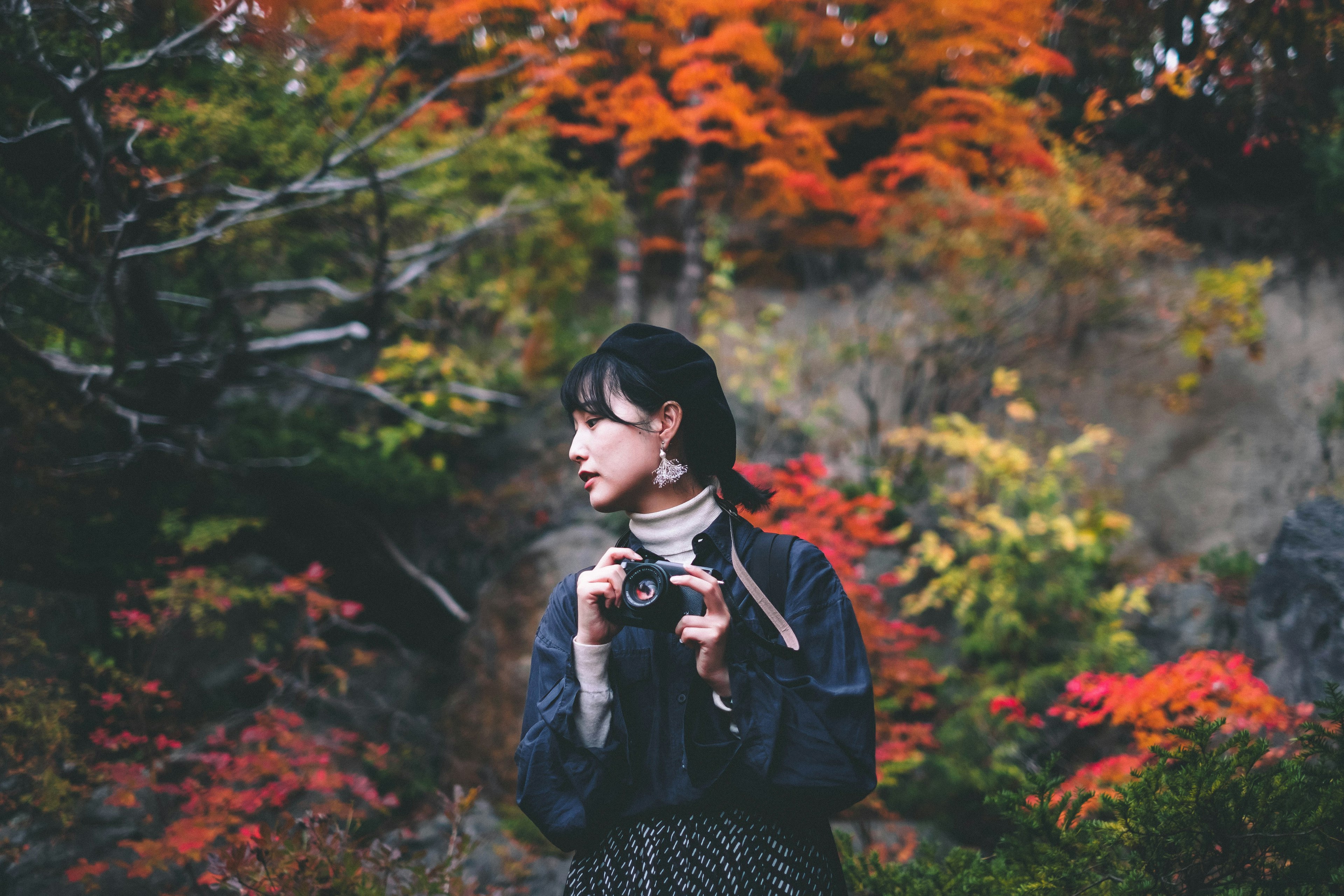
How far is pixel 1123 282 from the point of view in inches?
310

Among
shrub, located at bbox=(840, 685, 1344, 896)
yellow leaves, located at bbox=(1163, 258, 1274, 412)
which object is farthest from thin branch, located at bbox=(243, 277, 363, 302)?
yellow leaves, located at bbox=(1163, 258, 1274, 412)

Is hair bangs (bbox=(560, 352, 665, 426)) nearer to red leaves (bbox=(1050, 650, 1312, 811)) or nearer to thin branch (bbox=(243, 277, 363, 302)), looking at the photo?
red leaves (bbox=(1050, 650, 1312, 811))

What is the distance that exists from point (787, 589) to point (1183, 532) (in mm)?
8540

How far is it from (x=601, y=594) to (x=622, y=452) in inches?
13.7

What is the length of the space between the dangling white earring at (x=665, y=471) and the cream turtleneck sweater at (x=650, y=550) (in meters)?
0.07

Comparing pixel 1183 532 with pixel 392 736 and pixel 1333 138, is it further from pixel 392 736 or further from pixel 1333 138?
pixel 392 736

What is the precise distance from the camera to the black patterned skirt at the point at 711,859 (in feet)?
5.37

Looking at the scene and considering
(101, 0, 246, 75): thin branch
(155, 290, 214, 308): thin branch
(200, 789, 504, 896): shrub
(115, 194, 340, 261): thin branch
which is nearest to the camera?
(200, 789, 504, 896): shrub

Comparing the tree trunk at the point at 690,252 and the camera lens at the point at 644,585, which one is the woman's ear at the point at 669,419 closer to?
the camera lens at the point at 644,585

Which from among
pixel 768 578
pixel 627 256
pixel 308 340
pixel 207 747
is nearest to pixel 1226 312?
pixel 627 256

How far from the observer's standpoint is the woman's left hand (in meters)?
1.54

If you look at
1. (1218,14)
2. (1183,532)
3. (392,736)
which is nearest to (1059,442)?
(1183,532)

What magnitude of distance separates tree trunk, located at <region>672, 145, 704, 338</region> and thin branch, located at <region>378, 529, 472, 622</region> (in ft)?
12.4

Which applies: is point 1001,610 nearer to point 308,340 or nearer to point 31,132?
point 308,340
